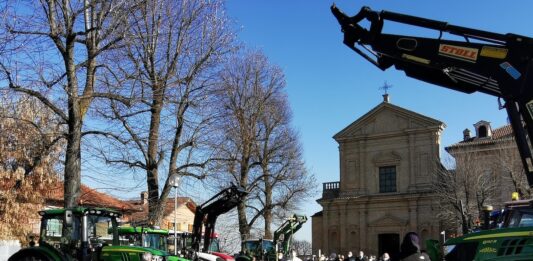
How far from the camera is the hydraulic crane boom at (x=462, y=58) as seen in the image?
888 centimetres

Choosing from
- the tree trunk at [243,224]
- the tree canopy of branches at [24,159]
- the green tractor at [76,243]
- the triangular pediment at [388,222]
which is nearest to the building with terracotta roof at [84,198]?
the tree canopy of branches at [24,159]

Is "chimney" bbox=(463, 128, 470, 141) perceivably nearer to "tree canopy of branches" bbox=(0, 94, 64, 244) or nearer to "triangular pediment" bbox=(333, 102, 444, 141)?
"triangular pediment" bbox=(333, 102, 444, 141)

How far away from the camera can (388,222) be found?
150 feet

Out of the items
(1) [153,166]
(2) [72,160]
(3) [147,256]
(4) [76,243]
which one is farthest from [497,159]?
(4) [76,243]

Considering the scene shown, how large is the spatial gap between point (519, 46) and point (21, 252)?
11.2 meters

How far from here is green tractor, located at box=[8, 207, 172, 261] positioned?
12.8m

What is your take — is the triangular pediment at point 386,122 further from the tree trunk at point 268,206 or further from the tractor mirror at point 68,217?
the tractor mirror at point 68,217

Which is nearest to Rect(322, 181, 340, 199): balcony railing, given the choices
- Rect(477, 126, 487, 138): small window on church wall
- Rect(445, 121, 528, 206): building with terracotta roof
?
Rect(445, 121, 528, 206): building with terracotta roof

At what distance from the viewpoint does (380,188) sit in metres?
48.1

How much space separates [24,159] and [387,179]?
115ft

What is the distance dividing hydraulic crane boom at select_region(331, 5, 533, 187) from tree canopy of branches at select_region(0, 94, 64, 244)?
31.1 ft

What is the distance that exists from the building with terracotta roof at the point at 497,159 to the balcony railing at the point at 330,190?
10416 mm

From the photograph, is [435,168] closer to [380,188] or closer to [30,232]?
[380,188]

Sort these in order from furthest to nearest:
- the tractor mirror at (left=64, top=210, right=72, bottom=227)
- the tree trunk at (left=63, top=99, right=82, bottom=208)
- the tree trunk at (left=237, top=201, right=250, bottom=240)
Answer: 1. the tree trunk at (left=237, top=201, right=250, bottom=240)
2. the tree trunk at (left=63, top=99, right=82, bottom=208)
3. the tractor mirror at (left=64, top=210, right=72, bottom=227)
